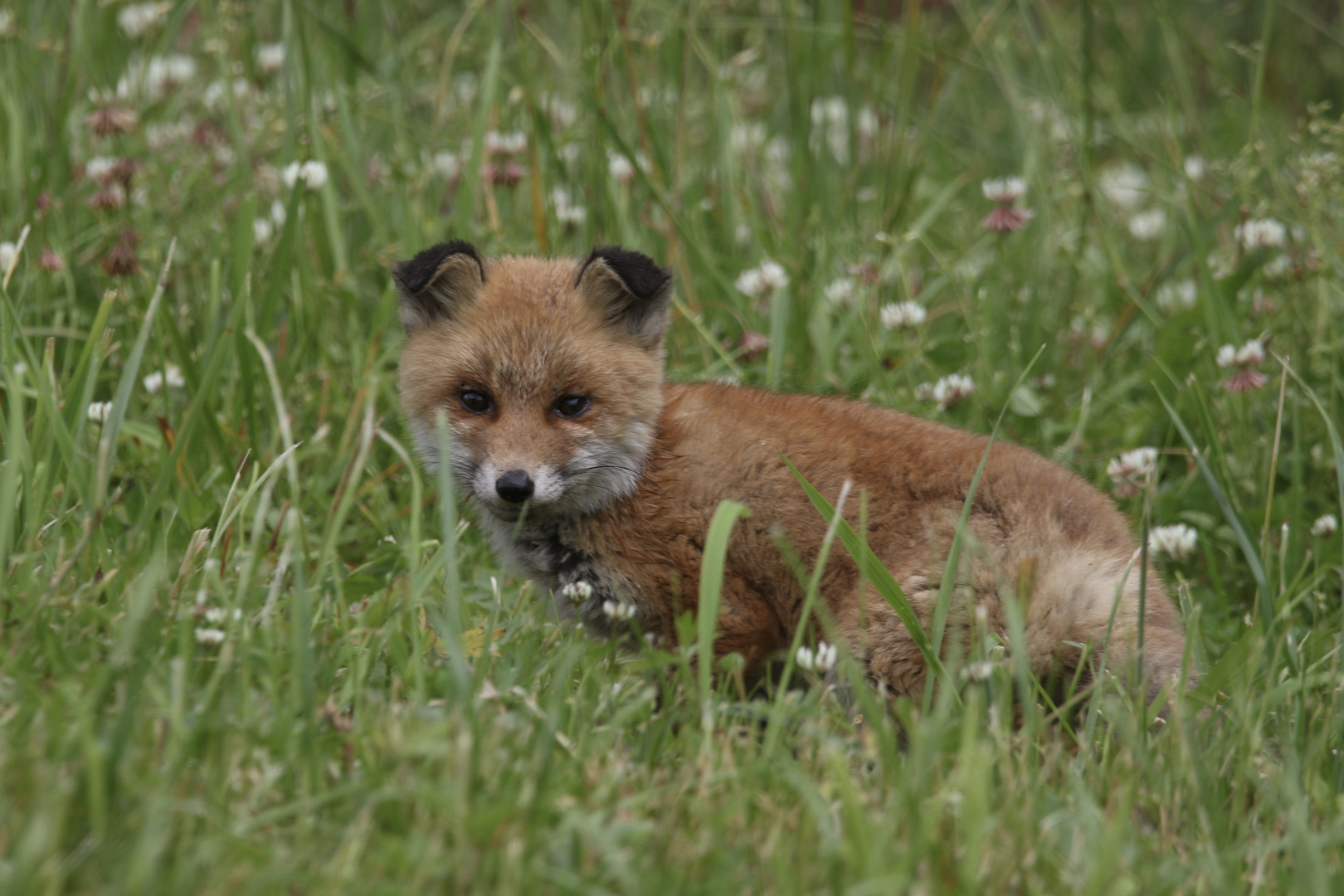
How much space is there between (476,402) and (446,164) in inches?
170

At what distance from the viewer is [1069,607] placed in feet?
13.9

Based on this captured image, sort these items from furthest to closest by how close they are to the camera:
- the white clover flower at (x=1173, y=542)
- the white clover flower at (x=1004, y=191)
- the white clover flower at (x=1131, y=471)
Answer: the white clover flower at (x=1004, y=191), the white clover flower at (x=1131, y=471), the white clover flower at (x=1173, y=542)

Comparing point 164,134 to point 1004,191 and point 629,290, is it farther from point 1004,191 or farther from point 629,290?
point 1004,191

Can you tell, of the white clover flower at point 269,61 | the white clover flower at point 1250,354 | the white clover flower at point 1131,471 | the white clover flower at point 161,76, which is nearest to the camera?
the white clover flower at point 1131,471

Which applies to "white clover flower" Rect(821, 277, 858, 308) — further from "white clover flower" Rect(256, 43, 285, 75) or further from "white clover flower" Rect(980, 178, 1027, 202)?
"white clover flower" Rect(256, 43, 285, 75)

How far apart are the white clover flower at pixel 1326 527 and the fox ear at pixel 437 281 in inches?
158

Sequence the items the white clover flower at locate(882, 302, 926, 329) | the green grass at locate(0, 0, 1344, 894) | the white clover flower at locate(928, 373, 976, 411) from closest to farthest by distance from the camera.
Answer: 1. the green grass at locate(0, 0, 1344, 894)
2. the white clover flower at locate(928, 373, 976, 411)
3. the white clover flower at locate(882, 302, 926, 329)

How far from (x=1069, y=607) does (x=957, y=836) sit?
135 cm

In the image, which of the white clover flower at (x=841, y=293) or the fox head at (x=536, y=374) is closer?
the fox head at (x=536, y=374)

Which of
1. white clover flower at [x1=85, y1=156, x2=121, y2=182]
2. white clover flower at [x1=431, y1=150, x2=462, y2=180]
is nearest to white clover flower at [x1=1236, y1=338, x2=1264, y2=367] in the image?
white clover flower at [x1=431, y1=150, x2=462, y2=180]

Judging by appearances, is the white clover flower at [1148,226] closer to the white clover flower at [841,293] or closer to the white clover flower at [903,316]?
the white clover flower at [841,293]

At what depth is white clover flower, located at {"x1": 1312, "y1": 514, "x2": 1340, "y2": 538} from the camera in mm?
5551

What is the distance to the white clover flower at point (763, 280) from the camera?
6797 mm

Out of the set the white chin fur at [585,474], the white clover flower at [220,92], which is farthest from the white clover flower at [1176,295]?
the white clover flower at [220,92]
